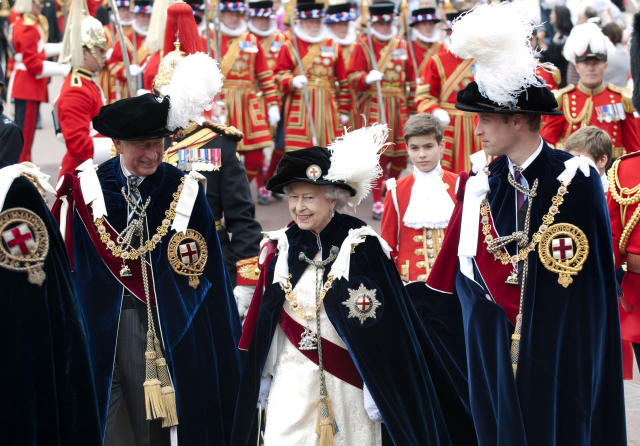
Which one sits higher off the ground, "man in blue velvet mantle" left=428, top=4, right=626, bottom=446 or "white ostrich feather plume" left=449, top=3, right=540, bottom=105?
"white ostrich feather plume" left=449, top=3, right=540, bottom=105

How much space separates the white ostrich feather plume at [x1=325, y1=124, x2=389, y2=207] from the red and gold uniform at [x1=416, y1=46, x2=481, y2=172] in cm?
563

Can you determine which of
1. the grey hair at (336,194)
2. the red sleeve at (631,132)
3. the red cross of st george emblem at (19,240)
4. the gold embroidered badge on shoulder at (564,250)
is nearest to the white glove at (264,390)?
the grey hair at (336,194)

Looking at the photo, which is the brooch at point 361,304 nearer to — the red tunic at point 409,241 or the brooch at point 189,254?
the brooch at point 189,254

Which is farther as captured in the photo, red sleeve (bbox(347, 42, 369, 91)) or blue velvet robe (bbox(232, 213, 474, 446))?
red sleeve (bbox(347, 42, 369, 91))

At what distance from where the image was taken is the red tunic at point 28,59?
1221 centimetres

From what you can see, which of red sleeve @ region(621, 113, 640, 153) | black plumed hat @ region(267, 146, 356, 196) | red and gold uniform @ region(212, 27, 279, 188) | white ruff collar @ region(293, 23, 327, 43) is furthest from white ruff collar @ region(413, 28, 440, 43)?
black plumed hat @ region(267, 146, 356, 196)

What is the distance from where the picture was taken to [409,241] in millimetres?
6438

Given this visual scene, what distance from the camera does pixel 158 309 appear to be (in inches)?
191

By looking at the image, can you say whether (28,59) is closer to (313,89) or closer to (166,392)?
(313,89)

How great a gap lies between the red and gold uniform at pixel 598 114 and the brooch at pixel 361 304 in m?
4.32

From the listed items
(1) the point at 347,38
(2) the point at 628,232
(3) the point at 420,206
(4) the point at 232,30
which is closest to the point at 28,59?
(4) the point at 232,30

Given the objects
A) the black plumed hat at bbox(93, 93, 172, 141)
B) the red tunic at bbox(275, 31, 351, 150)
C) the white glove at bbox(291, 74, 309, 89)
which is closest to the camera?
the black plumed hat at bbox(93, 93, 172, 141)

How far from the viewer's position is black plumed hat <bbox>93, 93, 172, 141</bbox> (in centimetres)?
470

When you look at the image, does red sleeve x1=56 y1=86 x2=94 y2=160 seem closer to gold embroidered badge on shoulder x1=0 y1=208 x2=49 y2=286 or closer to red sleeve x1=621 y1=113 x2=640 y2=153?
gold embroidered badge on shoulder x1=0 y1=208 x2=49 y2=286
